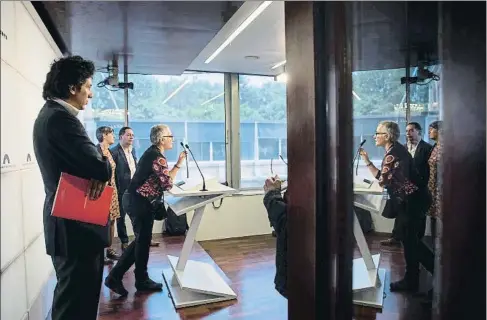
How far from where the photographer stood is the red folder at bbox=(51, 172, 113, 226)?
1652 mm

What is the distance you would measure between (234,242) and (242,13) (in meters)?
3.26

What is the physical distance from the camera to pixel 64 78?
1.82 m

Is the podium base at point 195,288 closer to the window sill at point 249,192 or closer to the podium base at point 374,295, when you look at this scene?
the podium base at point 374,295

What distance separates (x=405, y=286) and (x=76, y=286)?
1.44 meters

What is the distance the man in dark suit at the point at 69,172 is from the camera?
168 centimetres

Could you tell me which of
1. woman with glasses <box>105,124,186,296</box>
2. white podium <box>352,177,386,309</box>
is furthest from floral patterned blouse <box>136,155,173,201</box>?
white podium <box>352,177,386,309</box>

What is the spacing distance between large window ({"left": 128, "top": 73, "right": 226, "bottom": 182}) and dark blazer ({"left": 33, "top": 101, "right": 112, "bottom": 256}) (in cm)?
361

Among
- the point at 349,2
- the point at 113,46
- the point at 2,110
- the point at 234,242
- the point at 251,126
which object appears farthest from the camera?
the point at 251,126

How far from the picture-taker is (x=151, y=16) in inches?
106

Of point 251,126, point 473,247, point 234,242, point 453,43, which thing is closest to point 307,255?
point 473,247

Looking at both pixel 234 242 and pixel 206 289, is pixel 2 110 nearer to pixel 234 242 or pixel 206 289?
pixel 206 289

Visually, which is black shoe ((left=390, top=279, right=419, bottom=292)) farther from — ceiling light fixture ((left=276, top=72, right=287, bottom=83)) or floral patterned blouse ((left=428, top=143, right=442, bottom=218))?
ceiling light fixture ((left=276, top=72, right=287, bottom=83))

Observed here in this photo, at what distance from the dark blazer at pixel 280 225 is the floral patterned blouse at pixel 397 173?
1.79 ft

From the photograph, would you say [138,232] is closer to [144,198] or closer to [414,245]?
[144,198]
